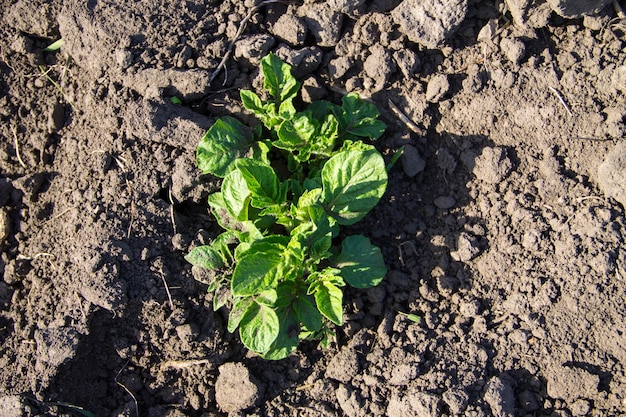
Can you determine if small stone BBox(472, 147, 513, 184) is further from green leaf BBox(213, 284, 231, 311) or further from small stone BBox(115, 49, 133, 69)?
small stone BBox(115, 49, 133, 69)

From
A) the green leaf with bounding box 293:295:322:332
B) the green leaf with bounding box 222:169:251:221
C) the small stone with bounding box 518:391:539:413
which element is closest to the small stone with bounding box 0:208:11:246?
the green leaf with bounding box 222:169:251:221

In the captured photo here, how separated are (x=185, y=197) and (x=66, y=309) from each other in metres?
0.83

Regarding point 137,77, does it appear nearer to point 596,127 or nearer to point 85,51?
point 85,51

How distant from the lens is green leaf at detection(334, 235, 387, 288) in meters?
2.95

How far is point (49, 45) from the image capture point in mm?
3355

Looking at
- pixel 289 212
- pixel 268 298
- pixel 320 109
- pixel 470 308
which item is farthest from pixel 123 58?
pixel 470 308

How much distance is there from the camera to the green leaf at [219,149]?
297 cm

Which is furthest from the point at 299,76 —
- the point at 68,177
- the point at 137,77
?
the point at 68,177

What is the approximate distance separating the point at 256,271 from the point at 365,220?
76 centimetres

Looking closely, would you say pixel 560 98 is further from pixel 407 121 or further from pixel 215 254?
pixel 215 254

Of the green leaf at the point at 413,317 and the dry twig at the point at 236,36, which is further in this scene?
the dry twig at the point at 236,36

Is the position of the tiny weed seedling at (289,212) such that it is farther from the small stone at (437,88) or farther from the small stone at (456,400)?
the small stone at (456,400)

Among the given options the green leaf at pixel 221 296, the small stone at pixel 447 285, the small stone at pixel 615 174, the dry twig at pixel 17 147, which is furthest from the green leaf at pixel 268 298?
the small stone at pixel 615 174

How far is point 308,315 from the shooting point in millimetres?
2914
